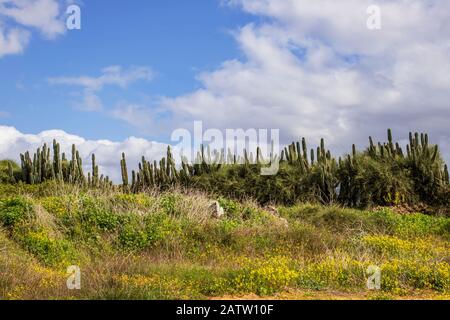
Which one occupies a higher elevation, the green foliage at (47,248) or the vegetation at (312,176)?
the vegetation at (312,176)

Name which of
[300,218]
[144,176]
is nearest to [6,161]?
[144,176]

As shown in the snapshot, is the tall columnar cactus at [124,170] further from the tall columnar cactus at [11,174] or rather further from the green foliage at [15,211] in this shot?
the green foliage at [15,211]

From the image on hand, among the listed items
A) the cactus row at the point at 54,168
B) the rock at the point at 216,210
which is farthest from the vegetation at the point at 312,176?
the rock at the point at 216,210

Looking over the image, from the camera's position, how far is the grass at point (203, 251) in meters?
10.1

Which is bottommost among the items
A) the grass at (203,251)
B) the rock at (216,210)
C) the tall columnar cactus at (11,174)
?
the grass at (203,251)

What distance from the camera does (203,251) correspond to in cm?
1500

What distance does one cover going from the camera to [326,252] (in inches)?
558

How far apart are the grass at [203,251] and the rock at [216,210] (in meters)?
0.19

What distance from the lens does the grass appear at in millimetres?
10086

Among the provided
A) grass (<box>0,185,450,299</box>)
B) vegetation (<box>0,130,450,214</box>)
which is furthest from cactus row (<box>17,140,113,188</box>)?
grass (<box>0,185,450,299</box>)

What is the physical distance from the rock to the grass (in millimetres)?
194

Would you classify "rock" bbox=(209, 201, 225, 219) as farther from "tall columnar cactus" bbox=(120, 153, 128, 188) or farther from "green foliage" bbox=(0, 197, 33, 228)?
"tall columnar cactus" bbox=(120, 153, 128, 188)

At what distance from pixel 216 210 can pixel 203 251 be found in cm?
399

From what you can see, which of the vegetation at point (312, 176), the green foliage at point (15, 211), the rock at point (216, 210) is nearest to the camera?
the green foliage at point (15, 211)
